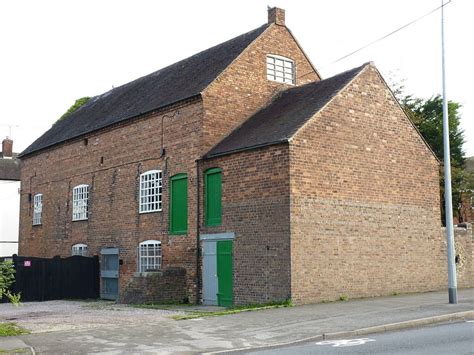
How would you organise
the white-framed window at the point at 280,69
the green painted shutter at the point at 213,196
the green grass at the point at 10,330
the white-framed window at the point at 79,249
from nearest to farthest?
the green grass at the point at 10,330 → the green painted shutter at the point at 213,196 → the white-framed window at the point at 280,69 → the white-framed window at the point at 79,249

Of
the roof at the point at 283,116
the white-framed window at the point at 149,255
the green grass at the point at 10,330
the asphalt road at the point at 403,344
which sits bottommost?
the green grass at the point at 10,330

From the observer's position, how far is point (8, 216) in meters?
51.4

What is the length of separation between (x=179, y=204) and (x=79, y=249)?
27.0 feet

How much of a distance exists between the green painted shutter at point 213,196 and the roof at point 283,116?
0.68 m

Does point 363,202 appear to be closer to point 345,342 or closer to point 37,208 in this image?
point 345,342

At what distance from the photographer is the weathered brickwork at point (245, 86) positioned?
21.7 meters

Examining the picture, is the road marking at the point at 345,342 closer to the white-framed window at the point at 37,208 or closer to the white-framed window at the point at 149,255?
the white-framed window at the point at 149,255

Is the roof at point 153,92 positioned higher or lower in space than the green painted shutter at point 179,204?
higher

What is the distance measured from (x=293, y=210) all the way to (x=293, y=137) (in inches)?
84.9

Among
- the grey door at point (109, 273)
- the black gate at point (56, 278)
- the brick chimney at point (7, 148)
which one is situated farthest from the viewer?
the brick chimney at point (7, 148)

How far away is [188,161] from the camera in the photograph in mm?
21812

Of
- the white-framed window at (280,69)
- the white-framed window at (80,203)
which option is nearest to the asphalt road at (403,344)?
the white-framed window at (280,69)

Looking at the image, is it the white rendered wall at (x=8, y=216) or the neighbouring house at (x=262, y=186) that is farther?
the white rendered wall at (x=8, y=216)

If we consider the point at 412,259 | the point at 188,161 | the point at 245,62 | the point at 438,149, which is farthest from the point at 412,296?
the point at 438,149
